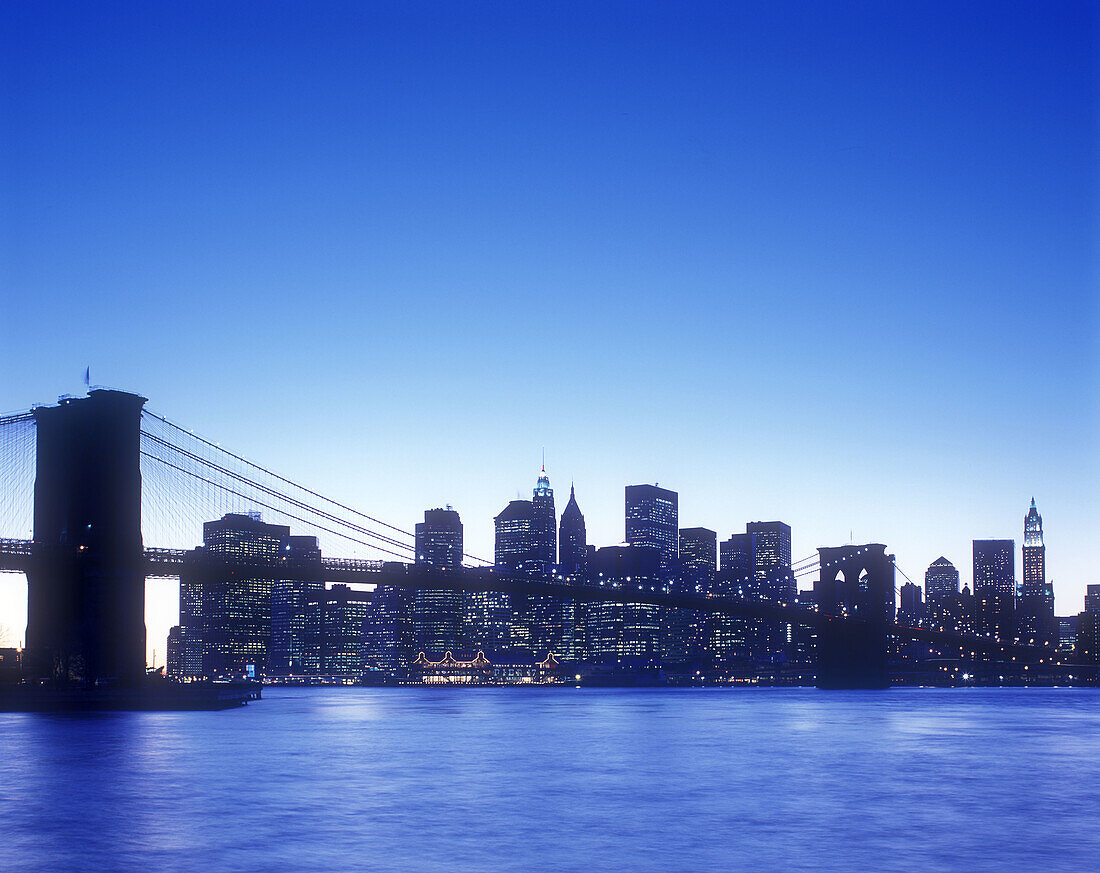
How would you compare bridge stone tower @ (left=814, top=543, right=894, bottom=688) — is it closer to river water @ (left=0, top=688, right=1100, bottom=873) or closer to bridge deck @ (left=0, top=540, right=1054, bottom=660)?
bridge deck @ (left=0, top=540, right=1054, bottom=660)

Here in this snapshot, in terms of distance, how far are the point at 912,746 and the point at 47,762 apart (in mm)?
28151

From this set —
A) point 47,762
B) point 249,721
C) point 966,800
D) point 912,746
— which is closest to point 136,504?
point 249,721

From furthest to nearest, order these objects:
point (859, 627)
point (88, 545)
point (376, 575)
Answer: point (859, 627)
point (376, 575)
point (88, 545)

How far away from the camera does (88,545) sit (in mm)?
59969

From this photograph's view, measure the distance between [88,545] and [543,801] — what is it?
40123 mm

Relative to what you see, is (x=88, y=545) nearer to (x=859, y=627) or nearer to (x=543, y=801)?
(x=543, y=801)

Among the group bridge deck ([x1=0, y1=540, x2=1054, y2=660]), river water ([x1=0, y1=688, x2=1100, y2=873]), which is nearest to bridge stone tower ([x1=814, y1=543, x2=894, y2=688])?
bridge deck ([x1=0, y1=540, x2=1054, y2=660])

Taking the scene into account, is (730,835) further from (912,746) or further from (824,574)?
(824,574)

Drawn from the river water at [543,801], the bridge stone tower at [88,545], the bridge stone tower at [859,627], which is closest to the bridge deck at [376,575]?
the bridge stone tower at [88,545]

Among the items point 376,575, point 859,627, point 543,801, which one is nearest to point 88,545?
point 376,575

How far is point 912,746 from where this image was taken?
43.9 metres

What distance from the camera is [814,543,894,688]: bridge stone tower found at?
343 feet

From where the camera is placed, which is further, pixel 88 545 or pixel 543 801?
pixel 88 545

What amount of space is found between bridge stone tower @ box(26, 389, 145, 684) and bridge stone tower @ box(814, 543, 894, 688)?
58711mm
